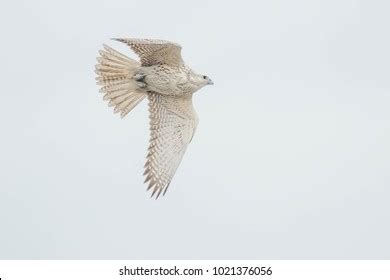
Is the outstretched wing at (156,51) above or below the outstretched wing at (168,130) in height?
above

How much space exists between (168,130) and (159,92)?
0.53 meters

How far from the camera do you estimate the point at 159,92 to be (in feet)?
80.8

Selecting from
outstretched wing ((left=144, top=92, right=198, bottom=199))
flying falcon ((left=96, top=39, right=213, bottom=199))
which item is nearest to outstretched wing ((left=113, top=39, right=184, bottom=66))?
flying falcon ((left=96, top=39, right=213, bottom=199))

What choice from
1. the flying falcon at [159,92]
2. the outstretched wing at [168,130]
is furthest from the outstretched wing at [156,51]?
the outstretched wing at [168,130]

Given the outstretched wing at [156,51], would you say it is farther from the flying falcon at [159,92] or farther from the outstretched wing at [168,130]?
the outstretched wing at [168,130]

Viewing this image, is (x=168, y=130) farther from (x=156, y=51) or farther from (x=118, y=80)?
(x=156, y=51)

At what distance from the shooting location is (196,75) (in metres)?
24.3

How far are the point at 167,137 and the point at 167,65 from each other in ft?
3.27

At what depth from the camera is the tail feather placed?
24.5m

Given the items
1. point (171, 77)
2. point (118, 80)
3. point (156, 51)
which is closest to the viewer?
point (156, 51)

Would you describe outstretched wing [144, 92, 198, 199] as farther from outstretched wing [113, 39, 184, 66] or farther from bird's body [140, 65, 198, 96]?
outstretched wing [113, 39, 184, 66]

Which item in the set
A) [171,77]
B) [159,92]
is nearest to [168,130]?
[159,92]

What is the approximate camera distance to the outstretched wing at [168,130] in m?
24.4
